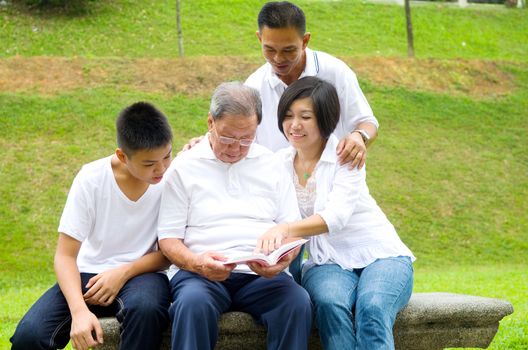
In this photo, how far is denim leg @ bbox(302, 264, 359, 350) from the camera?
12.4 ft

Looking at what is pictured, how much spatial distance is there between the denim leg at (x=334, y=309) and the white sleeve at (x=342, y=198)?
11.1 inches

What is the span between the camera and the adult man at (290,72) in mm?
4570

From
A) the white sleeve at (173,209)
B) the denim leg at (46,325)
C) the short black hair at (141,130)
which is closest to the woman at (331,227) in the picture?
the white sleeve at (173,209)

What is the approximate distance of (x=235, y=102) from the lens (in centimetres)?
394

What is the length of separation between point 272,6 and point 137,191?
139cm


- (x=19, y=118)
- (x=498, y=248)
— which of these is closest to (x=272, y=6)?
(x=498, y=248)

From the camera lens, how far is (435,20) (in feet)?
84.1

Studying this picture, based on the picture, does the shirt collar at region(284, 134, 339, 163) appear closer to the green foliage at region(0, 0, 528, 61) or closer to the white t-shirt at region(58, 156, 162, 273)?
the white t-shirt at region(58, 156, 162, 273)

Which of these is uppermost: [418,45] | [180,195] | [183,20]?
[180,195]

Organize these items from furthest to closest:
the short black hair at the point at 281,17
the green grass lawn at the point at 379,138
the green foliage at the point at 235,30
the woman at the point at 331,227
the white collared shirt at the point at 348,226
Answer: the green foliage at the point at 235,30 → the green grass lawn at the point at 379,138 → the short black hair at the point at 281,17 → the white collared shirt at the point at 348,226 → the woman at the point at 331,227

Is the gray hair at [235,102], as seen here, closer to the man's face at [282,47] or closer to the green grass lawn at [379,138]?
the man's face at [282,47]

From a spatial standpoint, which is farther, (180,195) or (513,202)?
(513,202)

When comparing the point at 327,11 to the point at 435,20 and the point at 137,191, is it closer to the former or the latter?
the point at 435,20

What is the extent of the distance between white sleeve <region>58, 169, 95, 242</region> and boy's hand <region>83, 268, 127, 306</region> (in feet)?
0.75
